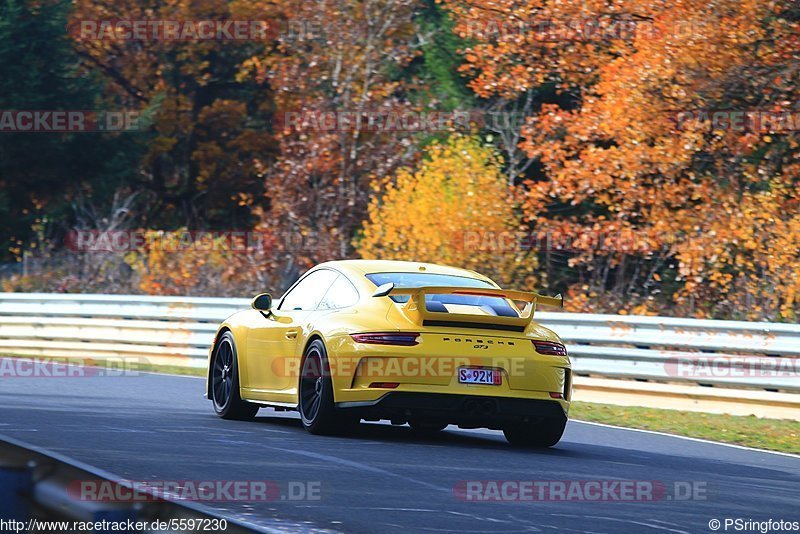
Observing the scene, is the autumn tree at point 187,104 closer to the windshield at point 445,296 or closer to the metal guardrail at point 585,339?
the metal guardrail at point 585,339

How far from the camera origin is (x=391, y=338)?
10.2 metres

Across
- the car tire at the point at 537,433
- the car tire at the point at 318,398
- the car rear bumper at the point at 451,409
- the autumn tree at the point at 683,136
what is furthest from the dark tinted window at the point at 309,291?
the autumn tree at the point at 683,136

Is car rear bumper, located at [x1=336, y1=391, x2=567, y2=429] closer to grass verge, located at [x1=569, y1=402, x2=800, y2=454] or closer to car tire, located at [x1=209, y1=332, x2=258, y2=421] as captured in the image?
car tire, located at [x1=209, y1=332, x2=258, y2=421]

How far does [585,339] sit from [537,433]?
19.0 feet

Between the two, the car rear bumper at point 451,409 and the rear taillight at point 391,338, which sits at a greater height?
the rear taillight at point 391,338

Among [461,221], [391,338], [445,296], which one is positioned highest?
[461,221]

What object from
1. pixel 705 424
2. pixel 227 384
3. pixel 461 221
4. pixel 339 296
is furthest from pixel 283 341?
pixel 461 221

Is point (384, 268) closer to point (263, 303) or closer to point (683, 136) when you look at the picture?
point (263, 303)

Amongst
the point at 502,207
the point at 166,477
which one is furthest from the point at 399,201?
the point at 166,477

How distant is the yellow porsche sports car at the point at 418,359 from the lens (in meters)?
10.2

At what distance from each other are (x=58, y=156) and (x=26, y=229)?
7.50 feet

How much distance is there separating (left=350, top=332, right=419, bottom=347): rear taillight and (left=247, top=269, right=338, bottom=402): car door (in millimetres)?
981

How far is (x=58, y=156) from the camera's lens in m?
39.7

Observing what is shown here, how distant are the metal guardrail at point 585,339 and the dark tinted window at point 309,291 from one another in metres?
5.34
